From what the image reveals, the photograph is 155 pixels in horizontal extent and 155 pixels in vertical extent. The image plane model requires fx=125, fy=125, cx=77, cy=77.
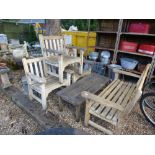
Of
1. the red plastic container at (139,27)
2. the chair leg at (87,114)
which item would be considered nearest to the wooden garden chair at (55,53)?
the chair leg at (87,114)

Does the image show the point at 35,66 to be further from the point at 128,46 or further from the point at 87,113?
the point at 128,46

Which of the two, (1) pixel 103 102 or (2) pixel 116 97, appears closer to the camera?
(1) pixel 103 102

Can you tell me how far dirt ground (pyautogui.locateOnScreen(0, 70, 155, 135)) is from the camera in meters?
1.83

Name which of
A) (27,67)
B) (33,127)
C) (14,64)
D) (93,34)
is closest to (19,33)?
(14,64)

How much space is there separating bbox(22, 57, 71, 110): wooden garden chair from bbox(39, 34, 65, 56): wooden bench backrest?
0.72 ft

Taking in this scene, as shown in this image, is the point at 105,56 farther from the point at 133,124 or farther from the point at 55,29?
the point at 133,124

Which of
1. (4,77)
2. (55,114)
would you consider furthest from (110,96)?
(4,77)

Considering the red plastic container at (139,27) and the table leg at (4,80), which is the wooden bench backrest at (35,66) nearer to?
the table leg at (4,80)

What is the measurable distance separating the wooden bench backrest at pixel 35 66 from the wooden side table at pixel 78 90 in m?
0.66

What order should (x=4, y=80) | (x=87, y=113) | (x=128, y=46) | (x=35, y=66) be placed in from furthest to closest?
(x=128, y=46), (x=4, y=80), (x=35, y=66), (x=87, y=113)

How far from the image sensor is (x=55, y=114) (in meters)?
2.09

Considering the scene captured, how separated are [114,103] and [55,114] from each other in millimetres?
1100

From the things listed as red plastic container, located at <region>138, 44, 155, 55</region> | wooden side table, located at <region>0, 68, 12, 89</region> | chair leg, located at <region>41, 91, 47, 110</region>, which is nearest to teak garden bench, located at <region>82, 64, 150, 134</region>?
chair leg, located at <region>41, 91, 47, 110</region>

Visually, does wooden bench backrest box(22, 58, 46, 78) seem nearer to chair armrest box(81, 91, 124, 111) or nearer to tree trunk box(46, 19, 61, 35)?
chair armrest box(81, 91, 124, 111)
